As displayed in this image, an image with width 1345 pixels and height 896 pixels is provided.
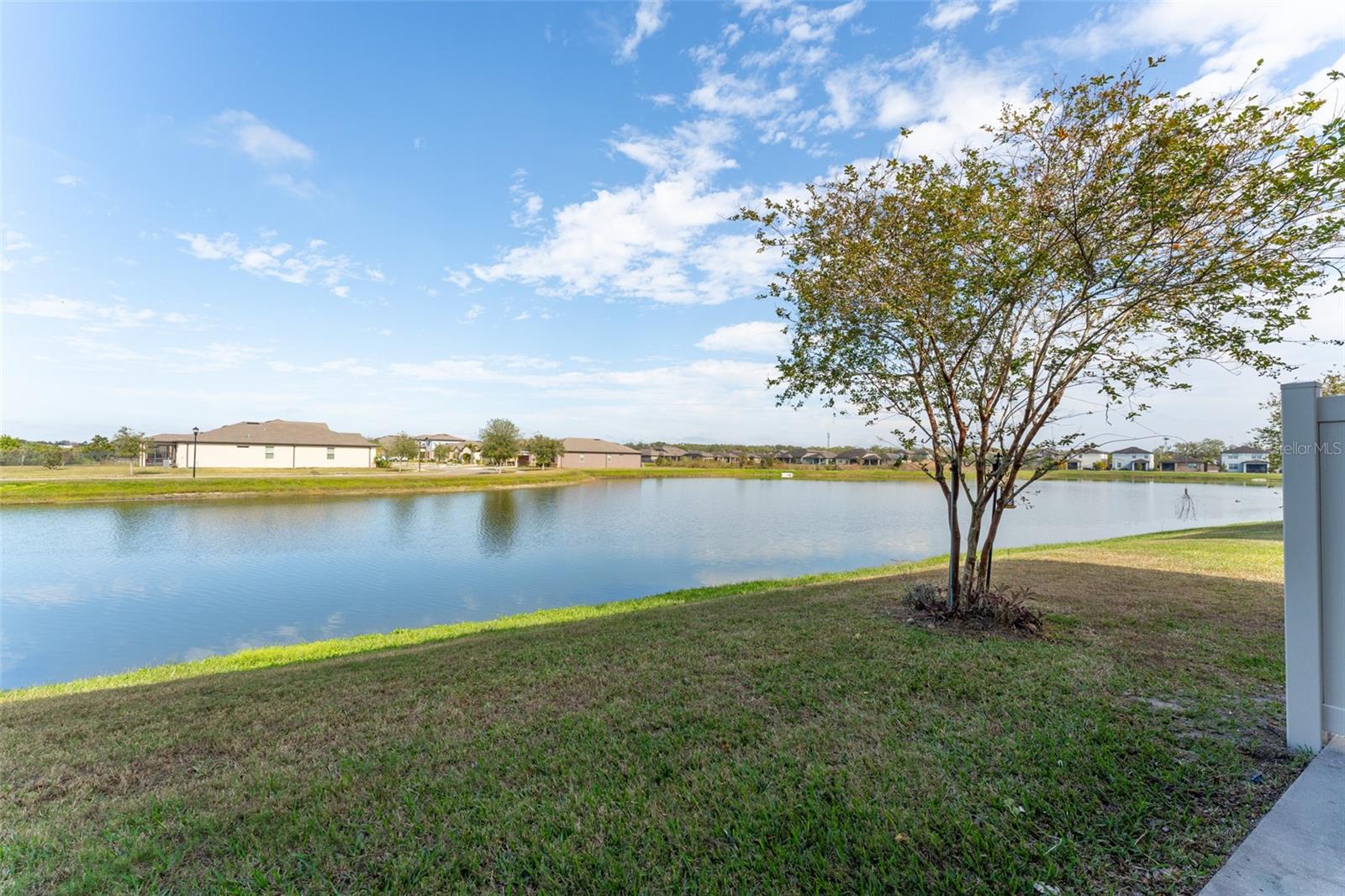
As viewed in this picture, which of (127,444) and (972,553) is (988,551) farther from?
(127,444)

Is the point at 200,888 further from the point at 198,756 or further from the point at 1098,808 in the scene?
the point at 1098,808

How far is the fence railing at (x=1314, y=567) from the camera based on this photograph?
9.09 feet

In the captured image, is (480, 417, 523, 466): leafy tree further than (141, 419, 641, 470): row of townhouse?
Yes

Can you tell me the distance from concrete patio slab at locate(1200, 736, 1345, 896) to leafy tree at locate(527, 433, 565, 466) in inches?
2254

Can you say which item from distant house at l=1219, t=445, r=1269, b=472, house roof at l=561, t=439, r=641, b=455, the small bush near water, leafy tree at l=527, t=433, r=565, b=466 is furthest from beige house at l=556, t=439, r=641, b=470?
distant house at l=1219, t=445, r=1269, b=472

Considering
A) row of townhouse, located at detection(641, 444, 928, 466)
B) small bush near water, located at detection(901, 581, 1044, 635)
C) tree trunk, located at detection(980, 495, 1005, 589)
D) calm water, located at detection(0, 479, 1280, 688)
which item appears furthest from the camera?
row of townhouse, located at detection(641, 444, 928, 466)

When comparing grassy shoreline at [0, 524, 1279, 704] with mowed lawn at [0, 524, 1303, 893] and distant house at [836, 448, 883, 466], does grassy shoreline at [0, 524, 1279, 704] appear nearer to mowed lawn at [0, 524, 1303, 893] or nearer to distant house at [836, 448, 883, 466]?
mowed lawn at [0, 524, 1303, 893]

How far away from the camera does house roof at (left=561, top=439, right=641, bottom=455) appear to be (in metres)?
68.8

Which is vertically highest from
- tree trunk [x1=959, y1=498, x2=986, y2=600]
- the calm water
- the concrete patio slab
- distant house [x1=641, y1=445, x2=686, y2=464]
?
distant house [x1=641, y1=445, x2=686, y2=464]

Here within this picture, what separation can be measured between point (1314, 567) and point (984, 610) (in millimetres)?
2846

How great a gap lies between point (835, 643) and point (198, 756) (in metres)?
4.50

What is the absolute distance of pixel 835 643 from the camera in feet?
16.3

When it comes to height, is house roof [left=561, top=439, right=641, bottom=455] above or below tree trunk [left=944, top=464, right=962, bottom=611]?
above

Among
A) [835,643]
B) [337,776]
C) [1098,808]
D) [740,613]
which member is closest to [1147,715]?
[1098,808]
